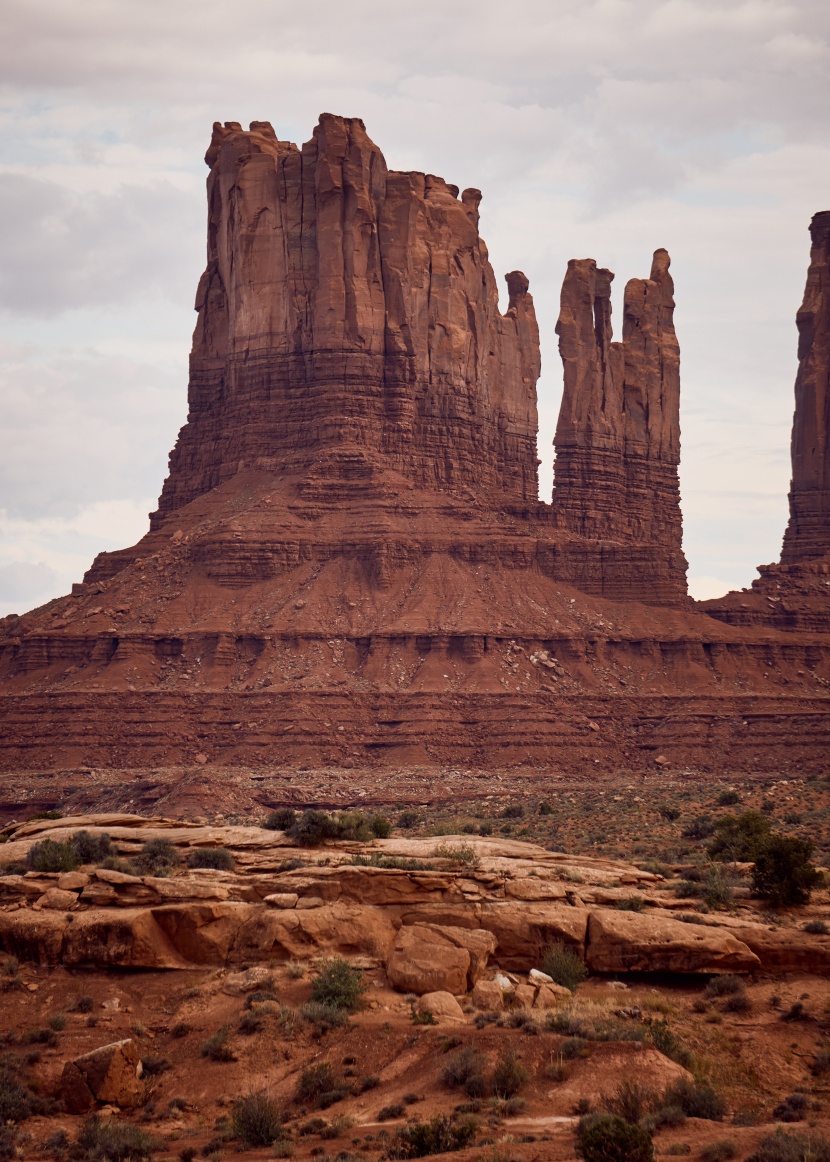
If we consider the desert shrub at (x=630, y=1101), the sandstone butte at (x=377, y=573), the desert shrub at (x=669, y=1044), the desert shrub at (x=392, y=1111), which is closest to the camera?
the desert shrub at (x=630, y=1101)

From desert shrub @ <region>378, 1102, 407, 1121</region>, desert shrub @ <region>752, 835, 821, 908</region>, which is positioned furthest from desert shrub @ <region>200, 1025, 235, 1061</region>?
desert shrub @ <region>752, 835, 821, 908</region>

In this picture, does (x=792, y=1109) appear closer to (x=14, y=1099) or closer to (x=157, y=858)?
(x=14, y=1099)

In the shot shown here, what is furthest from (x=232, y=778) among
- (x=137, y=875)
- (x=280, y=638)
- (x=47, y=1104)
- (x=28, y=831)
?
(x=47, y=1104)

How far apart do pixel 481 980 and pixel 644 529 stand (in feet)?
321

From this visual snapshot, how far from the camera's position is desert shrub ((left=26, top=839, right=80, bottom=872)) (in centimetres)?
3325

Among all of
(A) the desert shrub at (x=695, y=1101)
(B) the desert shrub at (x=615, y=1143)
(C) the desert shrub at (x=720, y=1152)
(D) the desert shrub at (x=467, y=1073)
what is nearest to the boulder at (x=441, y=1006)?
(D) the desert shrub at (x=467, y=1073)

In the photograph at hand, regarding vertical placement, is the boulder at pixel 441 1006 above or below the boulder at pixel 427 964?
below

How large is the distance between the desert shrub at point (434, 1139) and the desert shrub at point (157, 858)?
31.5ft

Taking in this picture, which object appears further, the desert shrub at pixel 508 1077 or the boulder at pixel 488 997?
the boulder at pixel 488 997

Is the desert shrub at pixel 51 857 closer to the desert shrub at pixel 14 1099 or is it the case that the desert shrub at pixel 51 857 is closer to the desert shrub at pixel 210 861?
the desert shrub at pixel 210 861

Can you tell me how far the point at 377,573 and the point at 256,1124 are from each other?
240 feet

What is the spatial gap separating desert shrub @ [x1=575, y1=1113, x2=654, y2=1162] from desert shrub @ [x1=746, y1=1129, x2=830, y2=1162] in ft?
3.76

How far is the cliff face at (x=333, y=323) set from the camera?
343 feet

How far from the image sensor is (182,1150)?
25.4 meters
